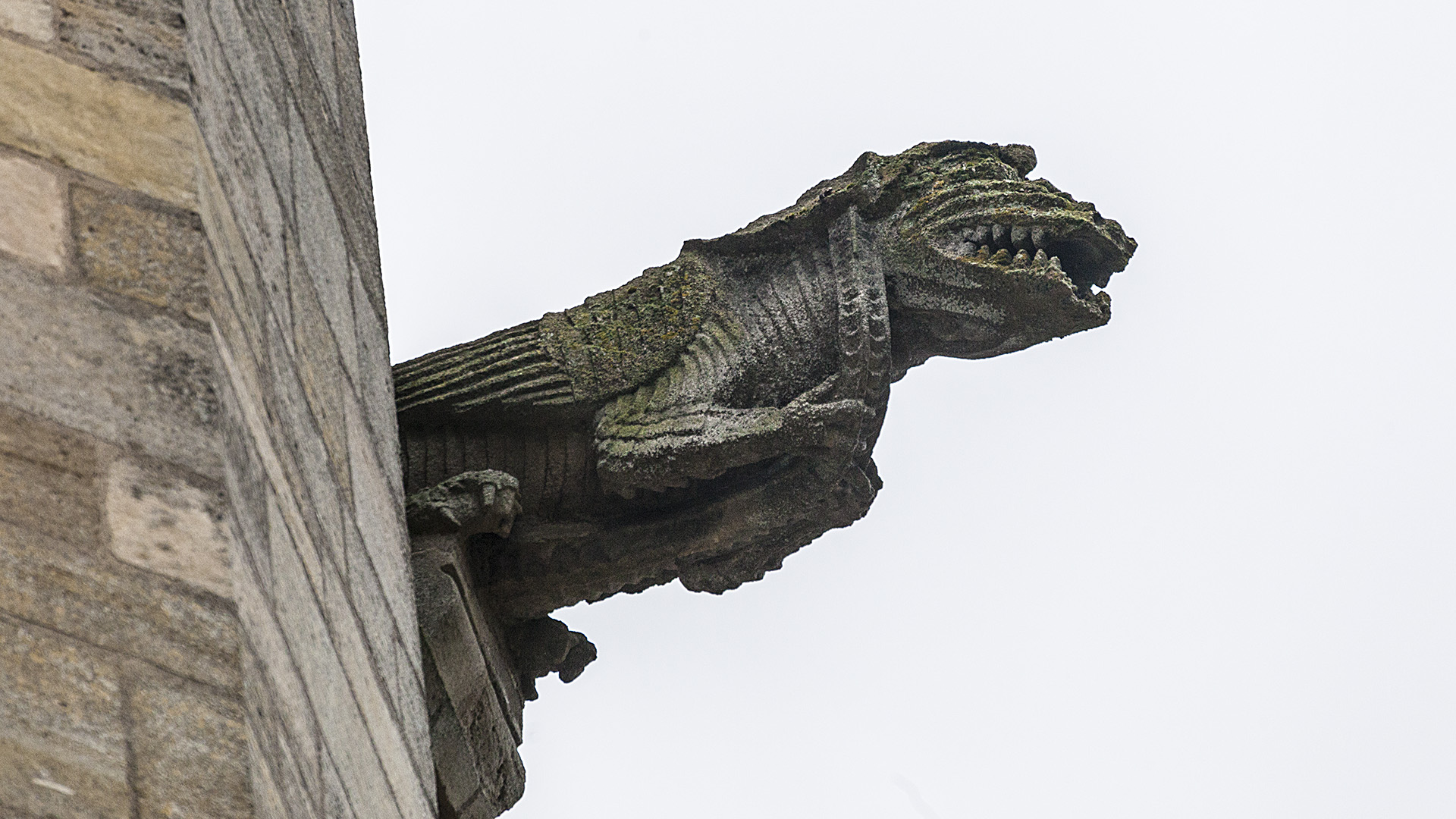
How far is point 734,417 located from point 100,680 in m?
2.23

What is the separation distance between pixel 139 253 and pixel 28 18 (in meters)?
0.33

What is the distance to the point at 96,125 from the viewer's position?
271 centimetres

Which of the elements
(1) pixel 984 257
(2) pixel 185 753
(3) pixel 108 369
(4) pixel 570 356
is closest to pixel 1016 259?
(1) pixel 984 257

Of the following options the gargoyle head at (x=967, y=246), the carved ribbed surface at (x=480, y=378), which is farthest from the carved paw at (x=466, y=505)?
the gargoyle head at (x=967, y=246)

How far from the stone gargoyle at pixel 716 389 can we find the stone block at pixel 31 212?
1.73 metres

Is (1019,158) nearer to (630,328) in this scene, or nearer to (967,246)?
(967,246)

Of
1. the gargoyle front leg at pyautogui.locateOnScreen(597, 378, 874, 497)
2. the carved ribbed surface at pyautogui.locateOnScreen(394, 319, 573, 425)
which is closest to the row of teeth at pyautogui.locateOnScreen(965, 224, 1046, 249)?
the gargoyle front leg at pyautogui.locateOnScreen(597, 378, 874, 497)

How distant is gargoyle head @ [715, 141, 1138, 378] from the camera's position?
495cm

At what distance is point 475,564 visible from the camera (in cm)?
458

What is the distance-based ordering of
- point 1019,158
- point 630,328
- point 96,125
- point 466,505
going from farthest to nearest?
point 1019,158 → point 630,328 → point 466,505 → point 96,125

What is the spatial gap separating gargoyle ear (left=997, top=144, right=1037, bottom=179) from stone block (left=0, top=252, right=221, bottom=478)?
295cm

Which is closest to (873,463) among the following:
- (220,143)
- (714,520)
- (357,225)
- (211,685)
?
(714,520)

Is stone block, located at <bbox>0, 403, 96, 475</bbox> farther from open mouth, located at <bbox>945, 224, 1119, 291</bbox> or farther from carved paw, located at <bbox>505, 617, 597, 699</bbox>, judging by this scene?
open mouth, located at <bbox>945, 224, 1119, 291</bbox>

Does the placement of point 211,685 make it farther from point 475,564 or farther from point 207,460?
point 475,564
